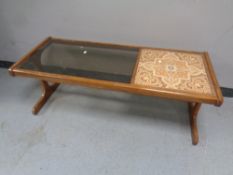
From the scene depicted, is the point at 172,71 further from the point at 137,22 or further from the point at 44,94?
the point at 44,94

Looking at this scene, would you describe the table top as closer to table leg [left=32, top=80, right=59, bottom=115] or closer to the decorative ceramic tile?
the decorative ceramic tile

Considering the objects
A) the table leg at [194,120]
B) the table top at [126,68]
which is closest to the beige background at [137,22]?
the table top at [126,68]

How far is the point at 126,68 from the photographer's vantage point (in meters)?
1.21

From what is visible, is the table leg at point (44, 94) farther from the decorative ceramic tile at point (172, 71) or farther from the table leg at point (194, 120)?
the table leg at point (194, 120)

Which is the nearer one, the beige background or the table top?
the table top

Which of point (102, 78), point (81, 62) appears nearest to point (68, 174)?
point (102, 78)

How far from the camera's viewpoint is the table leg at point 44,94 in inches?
56.0

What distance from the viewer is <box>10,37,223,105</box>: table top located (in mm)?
981

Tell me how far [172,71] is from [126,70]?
11.6 inches

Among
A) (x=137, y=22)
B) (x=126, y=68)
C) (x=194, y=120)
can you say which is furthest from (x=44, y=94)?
(x=194, y=120)

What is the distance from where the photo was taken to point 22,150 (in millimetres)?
1169

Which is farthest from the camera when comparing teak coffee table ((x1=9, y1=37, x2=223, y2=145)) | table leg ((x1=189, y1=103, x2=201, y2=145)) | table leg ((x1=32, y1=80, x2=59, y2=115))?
table leg ((x1=32, y1=80, x2=59, y2=115))

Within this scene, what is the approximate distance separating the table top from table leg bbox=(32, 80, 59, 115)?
11.1 inches

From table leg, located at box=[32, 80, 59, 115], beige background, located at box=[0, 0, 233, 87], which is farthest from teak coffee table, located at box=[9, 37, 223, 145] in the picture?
beige background, located at box=[0, 0, 233, 87]
